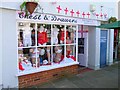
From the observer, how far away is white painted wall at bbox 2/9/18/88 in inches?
210

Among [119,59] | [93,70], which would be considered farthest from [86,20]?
[119,59]

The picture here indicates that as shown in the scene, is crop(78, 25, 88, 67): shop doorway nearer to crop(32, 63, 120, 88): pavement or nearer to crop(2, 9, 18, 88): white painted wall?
crop(32, 63, 120, 88): pavement

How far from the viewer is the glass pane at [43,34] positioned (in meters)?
6.46

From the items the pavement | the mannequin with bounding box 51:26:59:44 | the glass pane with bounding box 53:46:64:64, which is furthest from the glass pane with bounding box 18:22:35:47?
the pavement

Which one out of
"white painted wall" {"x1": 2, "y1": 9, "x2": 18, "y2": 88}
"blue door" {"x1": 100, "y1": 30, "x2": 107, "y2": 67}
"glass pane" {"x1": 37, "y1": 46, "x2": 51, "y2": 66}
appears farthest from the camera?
"blue door" {"x1": 100, "y1": 30, "x2": 107, "y2": 67}

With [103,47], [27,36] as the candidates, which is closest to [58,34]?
[27,36]

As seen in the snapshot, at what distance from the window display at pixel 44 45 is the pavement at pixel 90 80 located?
0.73m

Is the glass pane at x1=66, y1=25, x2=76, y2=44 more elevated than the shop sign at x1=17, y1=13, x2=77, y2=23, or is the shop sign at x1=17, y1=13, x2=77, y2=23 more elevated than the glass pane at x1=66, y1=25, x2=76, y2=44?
the shop sign at x1=17, y1=13, x2=77, y2=23

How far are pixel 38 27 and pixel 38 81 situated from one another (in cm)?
197


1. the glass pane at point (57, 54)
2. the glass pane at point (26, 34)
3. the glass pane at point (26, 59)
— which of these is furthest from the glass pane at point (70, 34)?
the glass pane at point (26, 59)

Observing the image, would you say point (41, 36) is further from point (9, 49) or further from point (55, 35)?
point (9, 49)

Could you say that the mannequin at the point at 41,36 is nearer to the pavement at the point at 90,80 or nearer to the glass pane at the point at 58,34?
the glass pane at the point at 58,34

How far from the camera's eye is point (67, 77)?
23.7ft

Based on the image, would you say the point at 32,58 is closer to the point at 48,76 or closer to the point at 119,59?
the point at 48,76
